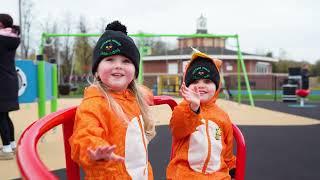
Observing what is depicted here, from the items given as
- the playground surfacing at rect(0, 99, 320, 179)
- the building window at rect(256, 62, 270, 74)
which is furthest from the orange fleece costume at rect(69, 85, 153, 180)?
the building window at rect(256, 62, 270, 74)

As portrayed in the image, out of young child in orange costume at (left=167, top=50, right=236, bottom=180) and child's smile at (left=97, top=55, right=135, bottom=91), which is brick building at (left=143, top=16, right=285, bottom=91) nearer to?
young child in orange costume at (left=167, top=50, right=236, bottom=180)

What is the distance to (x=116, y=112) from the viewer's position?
175 centimetres

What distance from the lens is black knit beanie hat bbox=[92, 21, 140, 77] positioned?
1.84 meters

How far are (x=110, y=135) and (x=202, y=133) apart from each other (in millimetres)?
714

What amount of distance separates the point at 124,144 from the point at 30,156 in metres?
0.51

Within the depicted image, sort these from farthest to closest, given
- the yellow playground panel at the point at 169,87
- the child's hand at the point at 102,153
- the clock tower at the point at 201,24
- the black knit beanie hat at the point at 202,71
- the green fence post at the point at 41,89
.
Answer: the clock tower at the point at 201,24 < the yellow playground panel at the point at 169,87 < the green fence post at the point at 41,89 < the black knit beanie hat at the point at 202,71 < the child's hand at the point at 102,153

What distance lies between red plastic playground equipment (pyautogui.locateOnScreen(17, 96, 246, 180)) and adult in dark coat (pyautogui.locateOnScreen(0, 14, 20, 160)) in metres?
2.59

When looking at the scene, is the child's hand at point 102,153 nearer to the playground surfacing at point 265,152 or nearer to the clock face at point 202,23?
the playground surfacing at point 265,152

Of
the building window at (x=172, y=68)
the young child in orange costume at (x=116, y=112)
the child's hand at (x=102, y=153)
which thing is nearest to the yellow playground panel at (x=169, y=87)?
the building window at (x=172, y=68)

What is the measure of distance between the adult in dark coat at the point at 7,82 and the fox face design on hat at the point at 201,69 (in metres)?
2.78

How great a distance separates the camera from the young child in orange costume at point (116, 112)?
65.2 inches

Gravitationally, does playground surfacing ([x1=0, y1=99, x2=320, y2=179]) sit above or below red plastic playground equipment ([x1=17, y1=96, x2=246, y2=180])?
below

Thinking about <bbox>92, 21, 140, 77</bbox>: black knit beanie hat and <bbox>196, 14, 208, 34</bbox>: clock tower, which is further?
<bbox>196, 14, 208, 34</bbox>: clock tower

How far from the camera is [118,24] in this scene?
6.47 feet
